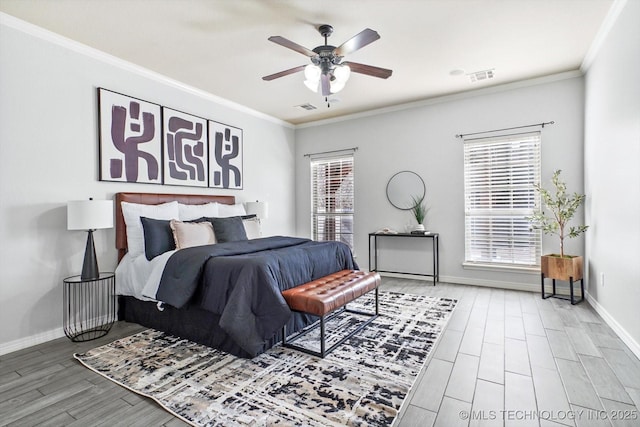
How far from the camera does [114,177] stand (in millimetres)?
3516

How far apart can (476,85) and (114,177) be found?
4691mm

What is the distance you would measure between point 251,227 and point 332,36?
8.29 ft

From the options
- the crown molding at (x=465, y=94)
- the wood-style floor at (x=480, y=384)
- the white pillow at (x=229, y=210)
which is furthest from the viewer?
the white pillow at (x=229, y=210)

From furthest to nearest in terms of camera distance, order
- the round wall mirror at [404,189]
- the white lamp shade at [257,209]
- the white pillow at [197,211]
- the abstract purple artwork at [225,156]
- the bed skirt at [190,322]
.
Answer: the round wall mirror at [404,189] < the white lamp shade at [257,209] < the abstract purple artwork at [225,156] < the white pillow at [197,211] < the bed skirt at [190,322]

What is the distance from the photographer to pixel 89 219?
2846mm

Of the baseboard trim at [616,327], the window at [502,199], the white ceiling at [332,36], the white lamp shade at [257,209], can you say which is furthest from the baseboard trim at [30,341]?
the window at [502,199]

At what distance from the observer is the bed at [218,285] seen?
2.48 metres

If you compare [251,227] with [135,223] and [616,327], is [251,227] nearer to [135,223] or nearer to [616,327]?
[135,223]

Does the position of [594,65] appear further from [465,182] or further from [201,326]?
[201,326]

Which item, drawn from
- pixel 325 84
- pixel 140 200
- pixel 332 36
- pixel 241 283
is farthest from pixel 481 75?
pixel 140 200

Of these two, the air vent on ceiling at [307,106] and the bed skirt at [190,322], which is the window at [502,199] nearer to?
the air vent on ceiling at [307,106]

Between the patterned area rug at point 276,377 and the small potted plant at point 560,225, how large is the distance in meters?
1.80

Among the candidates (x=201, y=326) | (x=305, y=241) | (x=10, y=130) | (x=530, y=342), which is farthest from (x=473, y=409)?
(x=10, y=130)

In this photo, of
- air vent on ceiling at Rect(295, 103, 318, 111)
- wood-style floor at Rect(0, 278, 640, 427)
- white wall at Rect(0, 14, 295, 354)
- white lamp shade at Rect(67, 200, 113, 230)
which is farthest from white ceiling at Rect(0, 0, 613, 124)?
wood-style floor at Rect(0, 278, 640, 427)
